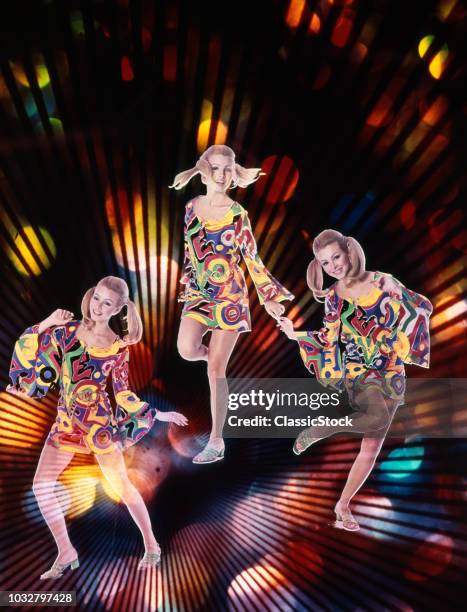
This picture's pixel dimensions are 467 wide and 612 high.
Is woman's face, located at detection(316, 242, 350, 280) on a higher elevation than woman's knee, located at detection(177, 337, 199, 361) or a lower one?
higher

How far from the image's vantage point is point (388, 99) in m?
1.82

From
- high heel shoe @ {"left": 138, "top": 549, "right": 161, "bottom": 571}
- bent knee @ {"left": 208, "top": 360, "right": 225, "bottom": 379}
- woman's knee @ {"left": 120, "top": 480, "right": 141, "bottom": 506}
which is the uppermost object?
bent knee @ {"left": 208, "top": 360, "right": 225, "bottom": 379}

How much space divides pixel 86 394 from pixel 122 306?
11.6 inches

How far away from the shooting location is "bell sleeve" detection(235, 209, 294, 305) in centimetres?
185

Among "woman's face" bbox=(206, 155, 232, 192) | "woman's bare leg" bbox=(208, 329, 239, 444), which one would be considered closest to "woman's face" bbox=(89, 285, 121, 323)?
"woman's bare leg" bbox=(208, 329, 239, 444)

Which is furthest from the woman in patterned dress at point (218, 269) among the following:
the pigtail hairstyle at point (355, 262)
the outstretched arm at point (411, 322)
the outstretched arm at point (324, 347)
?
the outstretched arm at point (411, 322)

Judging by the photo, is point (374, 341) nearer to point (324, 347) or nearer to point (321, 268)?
point (324, 347)

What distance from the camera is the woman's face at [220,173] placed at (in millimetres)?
1853

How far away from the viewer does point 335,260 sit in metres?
1.85

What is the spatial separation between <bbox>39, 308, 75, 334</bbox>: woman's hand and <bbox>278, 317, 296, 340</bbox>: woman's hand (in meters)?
0.66

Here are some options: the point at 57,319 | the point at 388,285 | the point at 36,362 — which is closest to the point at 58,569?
the point at 36,362

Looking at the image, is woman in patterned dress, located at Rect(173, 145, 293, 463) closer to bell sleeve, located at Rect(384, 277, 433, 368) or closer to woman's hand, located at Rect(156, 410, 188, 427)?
woman's hand, located at Rect(156, 410, 188, 427)

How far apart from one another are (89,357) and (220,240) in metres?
0.55

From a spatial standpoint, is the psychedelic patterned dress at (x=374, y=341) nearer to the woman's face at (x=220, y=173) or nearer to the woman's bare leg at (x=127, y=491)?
the woman's face at (x=220, y=173)
